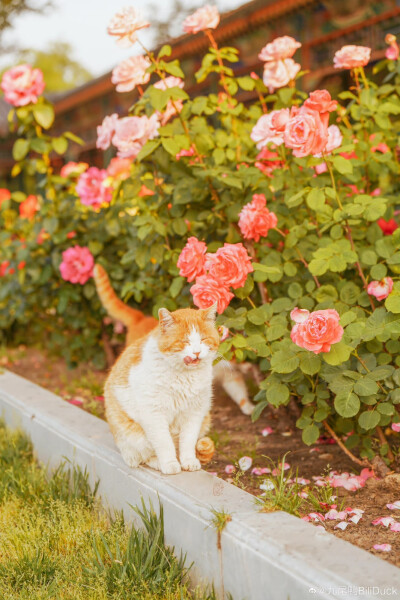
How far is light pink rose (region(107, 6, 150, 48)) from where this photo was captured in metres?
3.15

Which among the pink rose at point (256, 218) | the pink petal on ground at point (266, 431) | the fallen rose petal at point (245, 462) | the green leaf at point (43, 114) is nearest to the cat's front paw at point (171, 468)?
the fallen rose petal at point (245, 462)

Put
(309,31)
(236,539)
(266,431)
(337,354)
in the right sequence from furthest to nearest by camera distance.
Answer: (309,31), (266,431), (337,354), (236,539)

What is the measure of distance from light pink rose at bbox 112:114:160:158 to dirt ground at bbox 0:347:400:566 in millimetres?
1465

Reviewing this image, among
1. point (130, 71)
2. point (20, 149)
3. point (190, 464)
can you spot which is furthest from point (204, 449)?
point (20, 149)

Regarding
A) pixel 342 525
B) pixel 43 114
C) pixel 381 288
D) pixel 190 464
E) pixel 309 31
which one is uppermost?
pixel 43 114

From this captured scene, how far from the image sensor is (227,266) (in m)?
2.62

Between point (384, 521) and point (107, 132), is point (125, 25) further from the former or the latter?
point (384, 521)

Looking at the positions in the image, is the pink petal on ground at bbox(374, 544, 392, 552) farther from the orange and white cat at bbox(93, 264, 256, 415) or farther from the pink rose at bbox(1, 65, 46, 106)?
the pink rose at bbox(1, 65, 46, 106)

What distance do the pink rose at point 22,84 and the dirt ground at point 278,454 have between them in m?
1.85

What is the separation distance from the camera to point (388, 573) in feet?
5.91

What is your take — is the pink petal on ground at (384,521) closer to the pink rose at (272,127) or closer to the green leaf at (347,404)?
the green leaf at (347,404)

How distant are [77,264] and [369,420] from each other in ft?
7.97

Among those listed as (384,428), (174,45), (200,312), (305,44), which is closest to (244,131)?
(200,312)

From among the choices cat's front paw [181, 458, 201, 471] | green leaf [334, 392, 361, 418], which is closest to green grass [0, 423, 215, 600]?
cat's front paw [181, 458, 201, 471]
